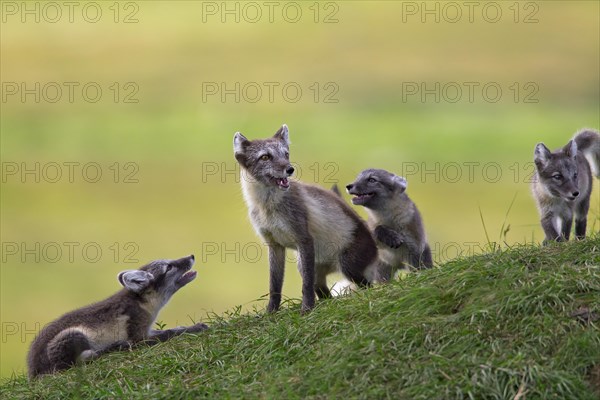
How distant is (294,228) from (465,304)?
84.3 inches

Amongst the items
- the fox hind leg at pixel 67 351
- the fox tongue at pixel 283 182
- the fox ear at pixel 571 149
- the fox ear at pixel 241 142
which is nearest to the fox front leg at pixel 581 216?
the fox ear at pixel 571 149

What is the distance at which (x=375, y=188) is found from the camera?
8953 millimetres

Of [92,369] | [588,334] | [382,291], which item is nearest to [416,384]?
[588,334]

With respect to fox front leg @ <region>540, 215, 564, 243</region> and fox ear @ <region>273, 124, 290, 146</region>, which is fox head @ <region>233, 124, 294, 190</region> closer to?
fox ear @ <region>273, 124, 290, 146</region>

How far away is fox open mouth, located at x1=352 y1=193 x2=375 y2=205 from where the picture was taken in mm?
8953

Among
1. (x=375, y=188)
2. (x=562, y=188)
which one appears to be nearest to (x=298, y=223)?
(x=375, y=188)

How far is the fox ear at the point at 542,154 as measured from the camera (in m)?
9.46

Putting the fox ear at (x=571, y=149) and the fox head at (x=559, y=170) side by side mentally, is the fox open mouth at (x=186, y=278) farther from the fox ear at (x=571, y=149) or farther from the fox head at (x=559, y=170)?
the fox ear at (x=571, y=149)

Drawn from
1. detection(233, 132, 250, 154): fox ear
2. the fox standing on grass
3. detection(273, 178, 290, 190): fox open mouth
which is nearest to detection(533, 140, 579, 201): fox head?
the fox standing on grass

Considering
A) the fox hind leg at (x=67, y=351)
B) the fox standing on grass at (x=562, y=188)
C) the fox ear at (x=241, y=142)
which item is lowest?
the fox hind leg at (x=67, y=351)

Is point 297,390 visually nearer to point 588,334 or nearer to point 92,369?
point 588,334

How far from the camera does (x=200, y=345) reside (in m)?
7.65

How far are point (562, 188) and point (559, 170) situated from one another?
192 millimetres

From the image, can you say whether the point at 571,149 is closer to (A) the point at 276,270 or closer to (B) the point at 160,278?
(A) the point at 276,270
